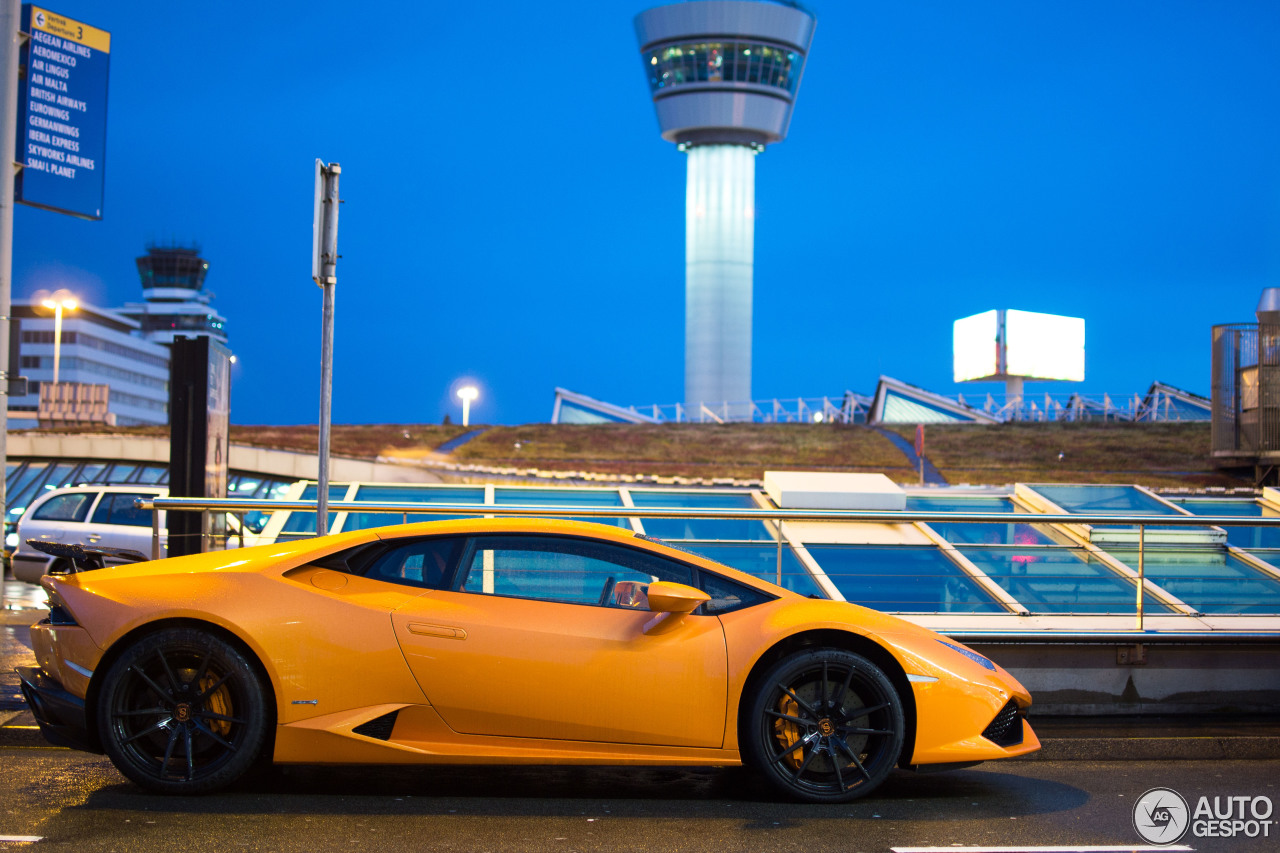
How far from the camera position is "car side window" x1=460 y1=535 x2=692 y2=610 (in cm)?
540

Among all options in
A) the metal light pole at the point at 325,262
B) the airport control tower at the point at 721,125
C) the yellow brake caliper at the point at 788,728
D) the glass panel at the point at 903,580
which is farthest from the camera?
the airport control tower at the point at 721,125

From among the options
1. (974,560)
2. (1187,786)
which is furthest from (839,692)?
(974,560)

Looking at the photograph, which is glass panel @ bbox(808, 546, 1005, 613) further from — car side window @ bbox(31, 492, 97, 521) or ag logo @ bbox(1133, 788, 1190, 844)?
car side window @ bbox(31, 492, 97, 521)

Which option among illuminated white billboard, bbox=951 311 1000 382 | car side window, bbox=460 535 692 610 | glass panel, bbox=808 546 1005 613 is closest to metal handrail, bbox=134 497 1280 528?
glass panel, bbox=808 546 1005 613

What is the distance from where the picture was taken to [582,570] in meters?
5.61

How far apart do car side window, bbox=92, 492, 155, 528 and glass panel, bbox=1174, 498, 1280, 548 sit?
1387 cm

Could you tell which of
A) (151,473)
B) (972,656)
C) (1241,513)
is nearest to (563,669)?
(972,656)

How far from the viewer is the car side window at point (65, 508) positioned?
54.4 feet

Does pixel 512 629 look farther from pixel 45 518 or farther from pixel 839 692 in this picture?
pixel 45 518

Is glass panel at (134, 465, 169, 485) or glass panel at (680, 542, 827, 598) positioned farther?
glass panel at (134, 465, 169, 485)

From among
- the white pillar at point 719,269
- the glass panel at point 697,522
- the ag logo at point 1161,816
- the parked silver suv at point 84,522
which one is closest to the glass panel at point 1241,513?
the glass panel at point 697,522

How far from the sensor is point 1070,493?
1451cm

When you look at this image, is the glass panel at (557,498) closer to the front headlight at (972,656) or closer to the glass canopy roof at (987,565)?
the glass canopy roof at (987,565)

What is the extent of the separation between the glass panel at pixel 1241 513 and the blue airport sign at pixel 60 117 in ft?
39.8
